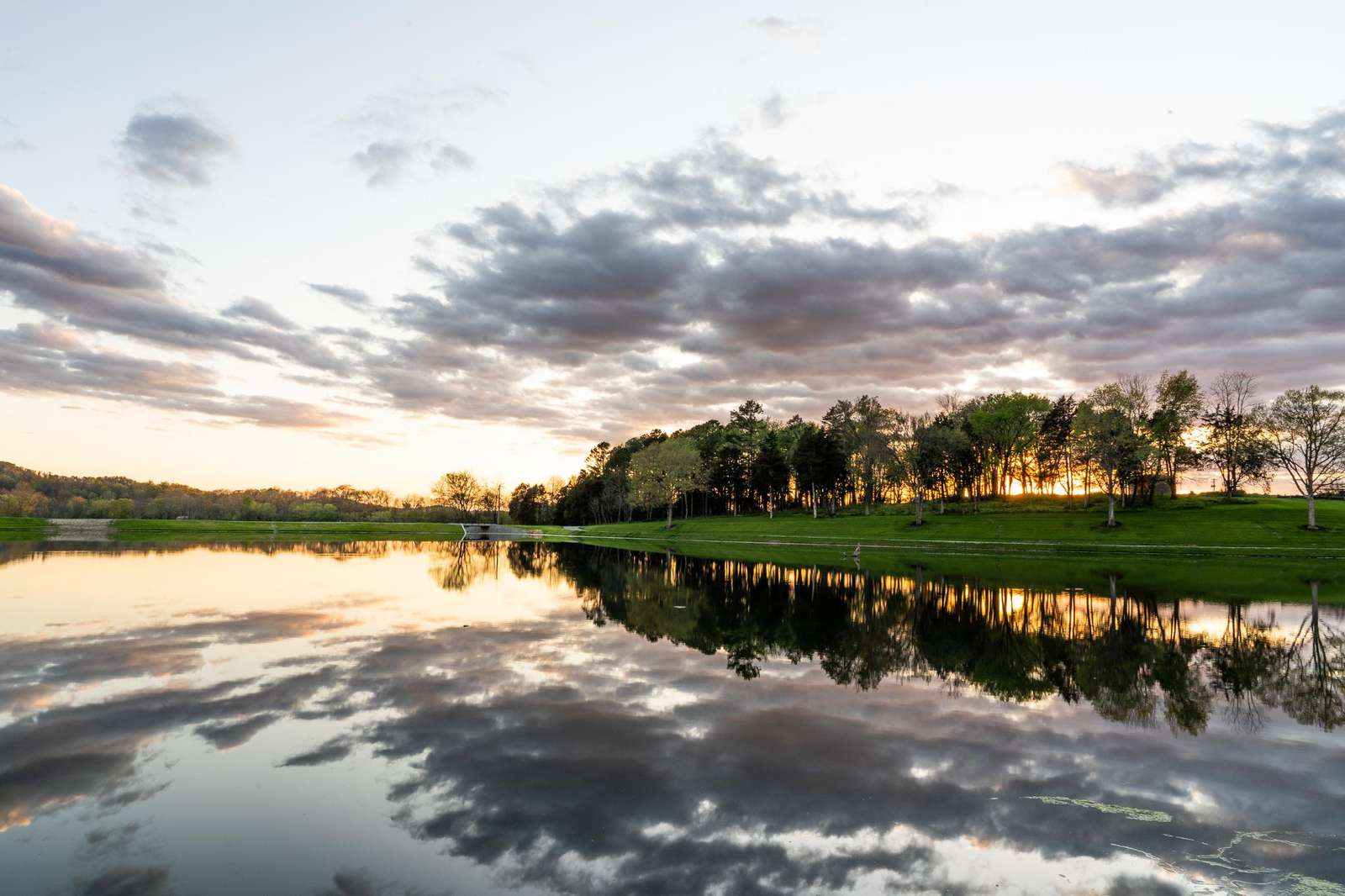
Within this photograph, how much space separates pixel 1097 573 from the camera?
47.9 m

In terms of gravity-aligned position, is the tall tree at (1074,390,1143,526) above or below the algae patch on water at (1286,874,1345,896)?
above

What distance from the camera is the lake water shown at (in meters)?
8.41

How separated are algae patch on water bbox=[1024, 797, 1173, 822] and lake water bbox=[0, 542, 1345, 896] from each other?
6 centimetres

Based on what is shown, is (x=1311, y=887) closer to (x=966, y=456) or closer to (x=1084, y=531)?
(x=1084, y=531)

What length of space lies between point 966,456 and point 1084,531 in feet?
113

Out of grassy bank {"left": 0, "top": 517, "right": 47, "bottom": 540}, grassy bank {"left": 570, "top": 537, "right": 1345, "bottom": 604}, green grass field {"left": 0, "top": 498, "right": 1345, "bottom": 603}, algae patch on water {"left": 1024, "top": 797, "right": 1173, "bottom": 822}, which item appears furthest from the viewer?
grassy bank {"left": 0, "top": 517, "right": 47, "bottom": 540}

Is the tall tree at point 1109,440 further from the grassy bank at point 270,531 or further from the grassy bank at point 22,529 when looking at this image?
the grassy bank at point 22,529

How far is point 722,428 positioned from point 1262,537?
99.6 metres

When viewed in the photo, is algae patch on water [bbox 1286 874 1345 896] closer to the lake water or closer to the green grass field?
the lake water

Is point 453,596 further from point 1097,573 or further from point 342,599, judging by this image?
point 1097,573

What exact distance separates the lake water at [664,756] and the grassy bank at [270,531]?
3609 inches

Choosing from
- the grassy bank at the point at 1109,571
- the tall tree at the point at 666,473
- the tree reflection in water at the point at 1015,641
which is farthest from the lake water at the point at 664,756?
the tall tree at the point at 666,473

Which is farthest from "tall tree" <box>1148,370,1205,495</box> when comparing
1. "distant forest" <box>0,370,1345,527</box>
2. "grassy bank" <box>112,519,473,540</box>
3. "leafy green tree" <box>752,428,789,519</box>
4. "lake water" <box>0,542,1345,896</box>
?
"grassy bank" <box>112,519,473,540</box>

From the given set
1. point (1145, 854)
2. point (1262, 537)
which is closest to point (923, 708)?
point (1145, 854)
